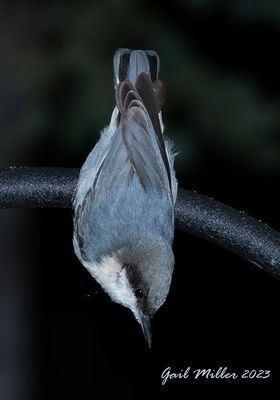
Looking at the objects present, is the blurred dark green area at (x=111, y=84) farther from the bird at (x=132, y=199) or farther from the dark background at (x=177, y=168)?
the bird at (x=132, y=199)

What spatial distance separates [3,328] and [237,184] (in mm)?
1528

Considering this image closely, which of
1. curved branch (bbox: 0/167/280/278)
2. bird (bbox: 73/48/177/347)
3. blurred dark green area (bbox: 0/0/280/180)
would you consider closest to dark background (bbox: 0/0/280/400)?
blurred dark green area (bbox: 0/0/280/180)

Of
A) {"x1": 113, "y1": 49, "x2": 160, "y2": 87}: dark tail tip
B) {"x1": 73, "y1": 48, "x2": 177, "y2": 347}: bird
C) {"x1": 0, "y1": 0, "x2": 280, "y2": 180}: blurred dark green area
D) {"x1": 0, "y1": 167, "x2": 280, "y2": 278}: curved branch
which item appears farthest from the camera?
{"x1": 0, "y1": 0, "x2": 280, "y2": 180}: blurred dark green area

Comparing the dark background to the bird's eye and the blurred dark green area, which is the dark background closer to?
the blurred dark green area

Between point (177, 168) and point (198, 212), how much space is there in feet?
5.59

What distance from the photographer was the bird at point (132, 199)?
2.91 meters

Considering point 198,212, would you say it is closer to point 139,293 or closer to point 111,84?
point 139,293

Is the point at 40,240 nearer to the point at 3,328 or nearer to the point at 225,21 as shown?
the point at 3,328

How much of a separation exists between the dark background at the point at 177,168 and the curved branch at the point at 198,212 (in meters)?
0.85

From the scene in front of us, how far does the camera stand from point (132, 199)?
307 centimetres

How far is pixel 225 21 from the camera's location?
14.5ft

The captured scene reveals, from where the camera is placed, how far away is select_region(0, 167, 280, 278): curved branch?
2.28 metres

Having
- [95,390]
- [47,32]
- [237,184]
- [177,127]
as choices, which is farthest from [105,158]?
[95,390]

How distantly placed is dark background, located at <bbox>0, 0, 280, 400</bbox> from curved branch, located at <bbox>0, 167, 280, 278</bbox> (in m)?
0.85
